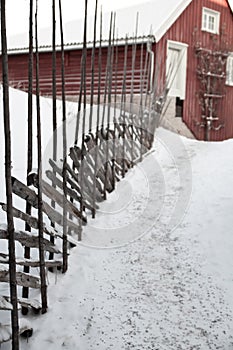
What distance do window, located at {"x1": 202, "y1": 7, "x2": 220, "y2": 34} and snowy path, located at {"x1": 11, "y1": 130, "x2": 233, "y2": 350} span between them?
9.45m

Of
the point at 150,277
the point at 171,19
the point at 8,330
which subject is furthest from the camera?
the point at 171,19

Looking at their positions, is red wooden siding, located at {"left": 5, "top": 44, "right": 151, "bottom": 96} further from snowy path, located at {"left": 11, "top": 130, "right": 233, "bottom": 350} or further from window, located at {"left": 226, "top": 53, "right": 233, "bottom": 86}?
snowy path, located at {"left": 11, "top": 130, "right": 233, "bottom": 350}

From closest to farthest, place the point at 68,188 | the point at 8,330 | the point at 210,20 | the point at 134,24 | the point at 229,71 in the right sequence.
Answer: the point at 8,330
the point at 68,188
the point at 134,24
the point at 210,20
the point at 229,71

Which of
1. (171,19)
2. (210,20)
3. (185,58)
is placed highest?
(210,20)

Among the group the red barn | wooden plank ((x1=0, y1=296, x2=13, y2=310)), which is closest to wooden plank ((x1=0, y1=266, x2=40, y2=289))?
wooden plank ((x1=0, y1=296, x2=13, y2=310))

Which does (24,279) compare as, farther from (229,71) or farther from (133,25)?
(229,71)

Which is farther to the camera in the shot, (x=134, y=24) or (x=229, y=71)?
(x=229, y=71)

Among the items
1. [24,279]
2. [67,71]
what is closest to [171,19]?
[67,71]

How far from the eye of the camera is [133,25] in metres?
12.5

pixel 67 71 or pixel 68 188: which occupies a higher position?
pixel 67 71

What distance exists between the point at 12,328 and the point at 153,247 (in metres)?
1.97

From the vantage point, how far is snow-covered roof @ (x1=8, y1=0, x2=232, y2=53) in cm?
1123

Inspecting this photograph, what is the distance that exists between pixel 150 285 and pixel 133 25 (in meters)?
10.8

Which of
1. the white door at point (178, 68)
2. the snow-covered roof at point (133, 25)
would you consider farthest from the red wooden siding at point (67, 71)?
the white door at point (178, 68)
